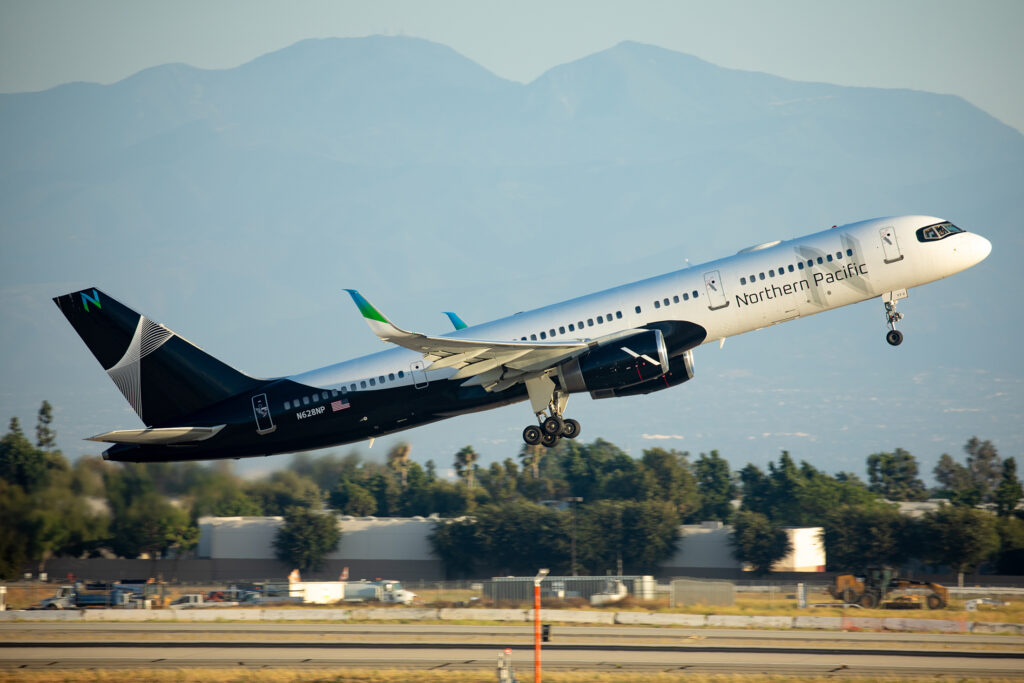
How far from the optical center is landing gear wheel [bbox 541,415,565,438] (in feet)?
136

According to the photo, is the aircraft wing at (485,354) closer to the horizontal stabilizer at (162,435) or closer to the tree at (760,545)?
the horizontal stabilizer at (162,435)

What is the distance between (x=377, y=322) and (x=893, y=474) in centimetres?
14985

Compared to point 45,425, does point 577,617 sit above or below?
below

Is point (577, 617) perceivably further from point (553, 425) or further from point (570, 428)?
point (553, 425)

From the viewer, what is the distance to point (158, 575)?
7181 cm

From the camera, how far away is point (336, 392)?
41344 millimetres

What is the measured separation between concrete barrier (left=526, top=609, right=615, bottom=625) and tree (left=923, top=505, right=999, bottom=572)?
4048 cm

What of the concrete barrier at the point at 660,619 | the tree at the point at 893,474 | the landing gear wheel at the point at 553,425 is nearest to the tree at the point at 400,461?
the concrete barrier at the point at 660,619

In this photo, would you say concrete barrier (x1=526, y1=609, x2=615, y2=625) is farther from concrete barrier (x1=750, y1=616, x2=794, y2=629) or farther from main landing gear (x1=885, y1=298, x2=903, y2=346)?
main landing gear (x1=885, y1=298, x2=903, y2=346)

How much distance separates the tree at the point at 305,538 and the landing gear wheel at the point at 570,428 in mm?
42818

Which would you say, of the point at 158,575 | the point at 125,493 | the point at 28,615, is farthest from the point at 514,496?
the point at 28,615

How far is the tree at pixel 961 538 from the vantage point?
80.8 metres

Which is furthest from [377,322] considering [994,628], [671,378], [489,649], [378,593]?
[994,628]

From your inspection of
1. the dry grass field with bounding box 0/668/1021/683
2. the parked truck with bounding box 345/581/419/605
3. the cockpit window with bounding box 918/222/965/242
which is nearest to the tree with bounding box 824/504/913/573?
the parked truck with bounding box 345/581/419/605
